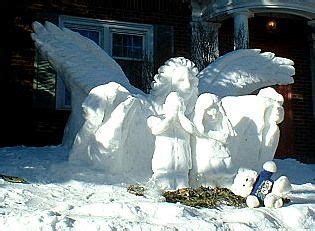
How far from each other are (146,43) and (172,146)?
18.3ft

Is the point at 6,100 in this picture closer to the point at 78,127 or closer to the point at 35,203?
the point at 78,127

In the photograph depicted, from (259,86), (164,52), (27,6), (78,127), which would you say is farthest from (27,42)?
(259,86)

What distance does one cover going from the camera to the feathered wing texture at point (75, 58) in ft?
28.8

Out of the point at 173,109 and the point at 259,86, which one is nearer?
the point at 173,109

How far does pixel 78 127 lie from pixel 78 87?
1.96ft

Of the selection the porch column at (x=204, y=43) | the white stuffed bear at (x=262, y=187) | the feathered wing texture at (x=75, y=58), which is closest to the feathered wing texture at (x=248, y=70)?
the porch column at (x=204, y=43)

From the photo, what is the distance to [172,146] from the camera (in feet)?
Result: 23.9

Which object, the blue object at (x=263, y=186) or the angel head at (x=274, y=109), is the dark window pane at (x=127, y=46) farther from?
the blue object at (x=263, y=186)

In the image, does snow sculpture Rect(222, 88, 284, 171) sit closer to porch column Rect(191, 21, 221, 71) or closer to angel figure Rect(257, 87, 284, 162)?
angel figure Rect(257, 87, 284, 162)

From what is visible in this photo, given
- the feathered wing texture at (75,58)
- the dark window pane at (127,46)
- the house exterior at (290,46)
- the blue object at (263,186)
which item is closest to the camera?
the blue object at (263,186)

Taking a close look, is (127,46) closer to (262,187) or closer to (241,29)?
(241,29)

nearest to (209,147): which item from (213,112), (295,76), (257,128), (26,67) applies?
(213,112)

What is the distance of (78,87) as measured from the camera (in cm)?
883

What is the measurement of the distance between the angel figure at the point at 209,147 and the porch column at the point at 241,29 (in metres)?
3.94
